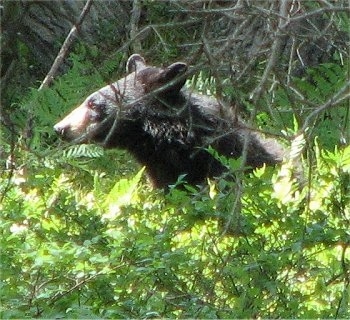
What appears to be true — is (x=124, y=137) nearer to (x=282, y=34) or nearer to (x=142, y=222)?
(x=142, y=222)

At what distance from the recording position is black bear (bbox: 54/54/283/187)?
778 centimetres

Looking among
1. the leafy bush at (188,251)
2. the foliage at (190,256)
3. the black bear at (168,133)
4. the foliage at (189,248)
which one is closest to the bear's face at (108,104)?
the black bear at (168,133)

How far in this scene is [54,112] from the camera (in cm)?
831

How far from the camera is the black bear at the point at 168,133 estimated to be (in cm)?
778

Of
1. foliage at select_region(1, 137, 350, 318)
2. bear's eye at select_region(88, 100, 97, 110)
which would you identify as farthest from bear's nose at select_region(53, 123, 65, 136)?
foliage at select_region(1, 137, 350, 318)

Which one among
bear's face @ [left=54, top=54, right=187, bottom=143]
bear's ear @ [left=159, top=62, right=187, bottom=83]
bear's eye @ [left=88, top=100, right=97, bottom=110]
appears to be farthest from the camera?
bear's eye @ [left=88, top=100, right=97, bottom=110]

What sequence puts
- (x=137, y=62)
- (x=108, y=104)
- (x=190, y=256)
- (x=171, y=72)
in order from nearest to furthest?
1. (x=190, y=256)
2. (x=171, y=72)
3. (x=108, y=104)
4. (x=137, y=62)

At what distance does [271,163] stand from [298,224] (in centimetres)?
314

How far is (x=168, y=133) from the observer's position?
A: 8031mm

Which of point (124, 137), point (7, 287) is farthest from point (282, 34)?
point (124, 137)

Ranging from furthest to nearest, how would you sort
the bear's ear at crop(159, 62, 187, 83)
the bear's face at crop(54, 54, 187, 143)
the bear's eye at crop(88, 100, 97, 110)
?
the bear's eye at crop(88, 100, 97, 110), the bear's face at crop(54, 54, 187, 143), the bear's ear at crop(159, 62, 187, 83)

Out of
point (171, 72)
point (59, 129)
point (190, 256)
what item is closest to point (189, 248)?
point (190, 256)

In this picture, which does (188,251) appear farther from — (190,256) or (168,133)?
(168,133)

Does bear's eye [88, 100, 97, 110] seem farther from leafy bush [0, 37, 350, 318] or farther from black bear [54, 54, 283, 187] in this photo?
Result: leafy bush [0, 37, 350, 318]
